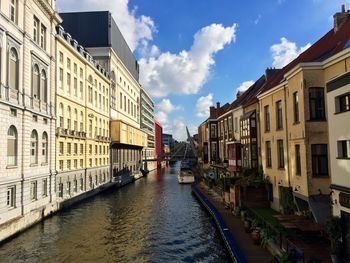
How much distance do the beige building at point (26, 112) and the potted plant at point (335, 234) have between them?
65.1 ft

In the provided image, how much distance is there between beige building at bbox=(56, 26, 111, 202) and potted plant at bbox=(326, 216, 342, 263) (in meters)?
30.2

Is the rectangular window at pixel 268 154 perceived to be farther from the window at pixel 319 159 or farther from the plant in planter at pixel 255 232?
the plant in planter at pixel 255 232

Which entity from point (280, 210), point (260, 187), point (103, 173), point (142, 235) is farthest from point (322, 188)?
point (103, 173)

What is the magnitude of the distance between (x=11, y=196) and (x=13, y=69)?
10.0 metres

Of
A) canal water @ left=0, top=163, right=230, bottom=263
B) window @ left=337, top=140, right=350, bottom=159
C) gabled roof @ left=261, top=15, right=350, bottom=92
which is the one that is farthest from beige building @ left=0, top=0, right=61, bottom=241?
gabled roof @ left=261, top=15, right=350, bottom=92

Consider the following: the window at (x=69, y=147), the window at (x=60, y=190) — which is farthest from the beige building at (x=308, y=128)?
the window at (x=69, y=147)

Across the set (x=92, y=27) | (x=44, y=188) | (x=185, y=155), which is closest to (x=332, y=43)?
(x=44, y=188)

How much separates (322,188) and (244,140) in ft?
48.9

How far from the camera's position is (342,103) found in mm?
15539

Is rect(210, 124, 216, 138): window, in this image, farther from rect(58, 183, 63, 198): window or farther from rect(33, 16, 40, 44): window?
rect(33, 16, 40, 44): window

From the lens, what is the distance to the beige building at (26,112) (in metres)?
24.7

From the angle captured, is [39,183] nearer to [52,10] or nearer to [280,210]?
[52,10]

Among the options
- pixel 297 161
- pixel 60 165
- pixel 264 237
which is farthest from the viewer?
pixel 60 165

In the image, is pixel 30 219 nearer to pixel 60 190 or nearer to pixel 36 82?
pixel 60 190
